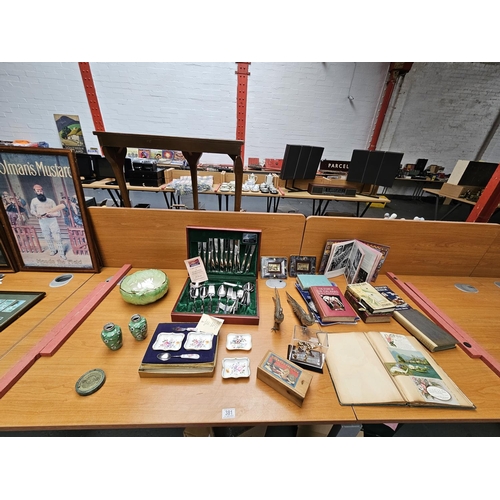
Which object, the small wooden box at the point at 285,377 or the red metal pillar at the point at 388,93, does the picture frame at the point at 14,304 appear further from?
the red metal pillar at the point at 388,93

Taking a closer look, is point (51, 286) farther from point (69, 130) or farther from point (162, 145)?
point (69, 130)

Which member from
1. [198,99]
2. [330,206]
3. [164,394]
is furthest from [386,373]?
[198,99]

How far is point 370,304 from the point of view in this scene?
0.90 m

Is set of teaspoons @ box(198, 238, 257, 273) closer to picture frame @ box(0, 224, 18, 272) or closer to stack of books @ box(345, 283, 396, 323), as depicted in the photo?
stack of books @ box(345, 283, 396, 323)

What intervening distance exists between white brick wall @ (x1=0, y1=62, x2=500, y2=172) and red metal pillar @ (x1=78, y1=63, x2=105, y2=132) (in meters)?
0.09

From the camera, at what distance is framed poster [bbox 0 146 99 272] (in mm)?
867

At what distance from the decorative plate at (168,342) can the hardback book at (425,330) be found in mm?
875

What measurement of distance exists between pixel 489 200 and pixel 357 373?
138 cm

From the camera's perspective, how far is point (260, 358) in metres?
0.73

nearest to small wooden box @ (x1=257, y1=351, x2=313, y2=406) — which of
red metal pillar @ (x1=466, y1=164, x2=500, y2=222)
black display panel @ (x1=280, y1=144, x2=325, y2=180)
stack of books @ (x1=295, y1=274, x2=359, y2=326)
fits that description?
stack of books @ (x1=295, y1=274, x2=359, y2=326)

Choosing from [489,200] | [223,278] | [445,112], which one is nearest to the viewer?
[223,278]

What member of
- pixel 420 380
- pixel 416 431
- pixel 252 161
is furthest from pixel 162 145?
pixel 252 161

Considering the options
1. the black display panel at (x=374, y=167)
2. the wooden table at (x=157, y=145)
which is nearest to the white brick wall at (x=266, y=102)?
the black display panel at (x=374, y=167)

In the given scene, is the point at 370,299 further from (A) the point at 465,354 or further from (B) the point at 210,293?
(B) the point at 210,293
